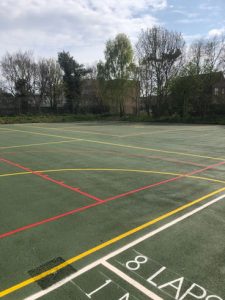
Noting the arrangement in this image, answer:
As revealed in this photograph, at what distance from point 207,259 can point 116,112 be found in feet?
172

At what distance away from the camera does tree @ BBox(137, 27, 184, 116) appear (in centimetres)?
4584

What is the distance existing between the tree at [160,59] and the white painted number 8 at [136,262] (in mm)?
44556

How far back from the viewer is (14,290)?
3.80 metres

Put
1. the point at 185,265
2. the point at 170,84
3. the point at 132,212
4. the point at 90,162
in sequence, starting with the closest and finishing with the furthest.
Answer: the point at 185,265 < the point at 132,212 < the point at 90,162 < the point at 170,84

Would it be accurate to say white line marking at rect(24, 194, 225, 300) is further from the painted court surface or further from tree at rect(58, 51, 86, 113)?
tree at rect(58, 51, 86, 113)

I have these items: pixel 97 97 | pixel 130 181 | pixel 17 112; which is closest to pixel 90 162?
pixel 130 181

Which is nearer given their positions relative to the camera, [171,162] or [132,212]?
[132,212]

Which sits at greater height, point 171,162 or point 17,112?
point 17,112

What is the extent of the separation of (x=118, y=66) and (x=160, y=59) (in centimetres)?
783

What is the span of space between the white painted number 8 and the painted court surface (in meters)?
0.02

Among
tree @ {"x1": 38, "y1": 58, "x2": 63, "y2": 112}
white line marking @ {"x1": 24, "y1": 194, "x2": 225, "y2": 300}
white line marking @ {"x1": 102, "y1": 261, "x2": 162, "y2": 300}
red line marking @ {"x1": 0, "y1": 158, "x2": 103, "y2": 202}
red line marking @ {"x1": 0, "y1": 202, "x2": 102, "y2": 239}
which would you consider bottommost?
white line marking @ {"x1": 102, "y1": 261, "x2": 162, "y2": 300}

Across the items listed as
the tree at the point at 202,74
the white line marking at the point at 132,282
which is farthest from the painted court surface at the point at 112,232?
the tree at the point at 202,74

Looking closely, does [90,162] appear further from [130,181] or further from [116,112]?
[116,112]

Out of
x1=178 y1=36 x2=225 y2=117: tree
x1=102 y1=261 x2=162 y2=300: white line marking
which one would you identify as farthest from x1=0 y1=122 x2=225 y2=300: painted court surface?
x1=178 y1=36 x2=225 y2=117: tree
